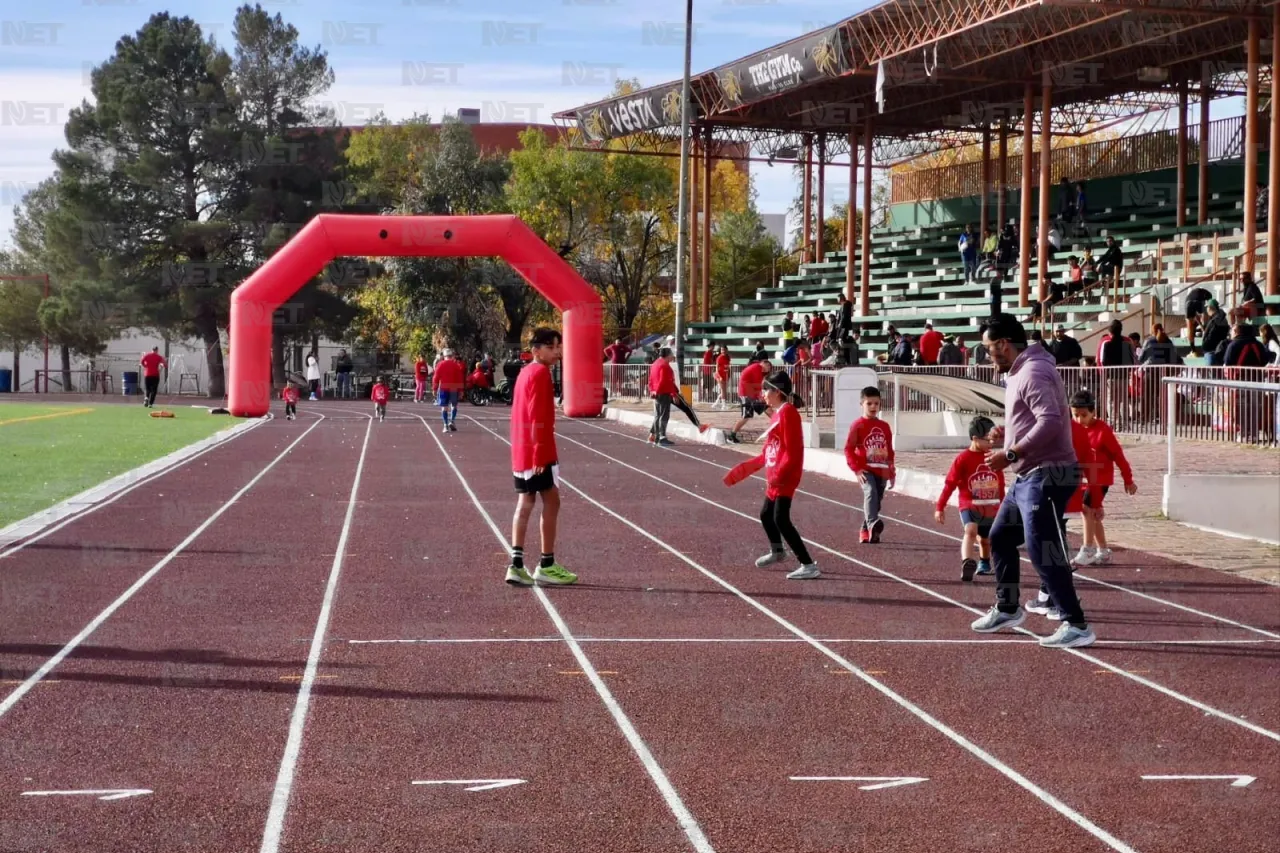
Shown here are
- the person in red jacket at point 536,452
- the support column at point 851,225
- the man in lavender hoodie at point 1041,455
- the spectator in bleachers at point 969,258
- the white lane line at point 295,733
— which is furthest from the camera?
the support column at point 851,225

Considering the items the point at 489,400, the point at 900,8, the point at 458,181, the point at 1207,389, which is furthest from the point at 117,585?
the point at 458,181

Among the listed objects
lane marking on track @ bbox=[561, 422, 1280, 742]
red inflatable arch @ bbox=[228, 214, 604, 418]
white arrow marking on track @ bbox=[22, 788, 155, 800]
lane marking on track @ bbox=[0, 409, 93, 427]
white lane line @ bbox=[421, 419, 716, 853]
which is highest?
red inflatable arch @ bbox=[228, 214, 604, 418]

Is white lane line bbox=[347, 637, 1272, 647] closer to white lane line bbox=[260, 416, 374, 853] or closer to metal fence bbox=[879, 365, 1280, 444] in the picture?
white lane line bbox=[260, 416, 374, 853]

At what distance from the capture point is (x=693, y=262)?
51.1 metres

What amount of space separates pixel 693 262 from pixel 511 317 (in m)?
13.3

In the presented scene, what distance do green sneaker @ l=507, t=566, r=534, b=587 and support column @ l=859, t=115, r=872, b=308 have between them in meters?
33.8

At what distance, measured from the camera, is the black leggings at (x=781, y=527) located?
11.4 meters

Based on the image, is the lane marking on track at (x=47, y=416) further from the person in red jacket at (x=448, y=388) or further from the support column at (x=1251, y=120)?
the support column at (x=1251, y=120)

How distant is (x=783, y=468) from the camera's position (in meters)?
11.5

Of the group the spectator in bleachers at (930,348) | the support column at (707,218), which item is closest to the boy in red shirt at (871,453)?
the spectator in bleachers at (930,348)

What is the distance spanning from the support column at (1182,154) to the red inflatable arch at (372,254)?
48.6ft

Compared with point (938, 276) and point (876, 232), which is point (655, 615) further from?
point (876, 232)

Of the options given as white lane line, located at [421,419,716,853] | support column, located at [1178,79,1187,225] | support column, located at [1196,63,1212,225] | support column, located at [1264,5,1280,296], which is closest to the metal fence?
support column, located at [1264,5,1280,296]

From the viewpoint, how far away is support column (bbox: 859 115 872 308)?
44.0 meters
